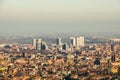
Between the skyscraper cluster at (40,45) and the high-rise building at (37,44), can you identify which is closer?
the skyscraper cluster at (40,45)

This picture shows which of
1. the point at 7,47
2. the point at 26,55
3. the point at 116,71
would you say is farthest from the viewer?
the point at 7,47

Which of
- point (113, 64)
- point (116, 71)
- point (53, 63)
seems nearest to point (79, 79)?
point (116, 71)

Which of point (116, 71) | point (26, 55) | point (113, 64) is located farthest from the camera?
point (26, 55)

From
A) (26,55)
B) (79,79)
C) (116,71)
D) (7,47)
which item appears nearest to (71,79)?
(79,79)

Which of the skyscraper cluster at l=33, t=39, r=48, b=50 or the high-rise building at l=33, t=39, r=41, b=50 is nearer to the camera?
the skyscraper cluster at l=33, t=39, r=48, b=50

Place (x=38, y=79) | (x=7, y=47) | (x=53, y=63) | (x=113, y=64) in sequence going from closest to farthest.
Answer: (x=38, y=79), (x=113, y=64), (x=53, y=63), (x=7, y=47)

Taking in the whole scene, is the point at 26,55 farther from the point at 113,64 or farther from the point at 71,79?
the point at 71,79

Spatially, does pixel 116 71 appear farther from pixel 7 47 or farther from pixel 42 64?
pixel 7 47

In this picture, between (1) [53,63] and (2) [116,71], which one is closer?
(2) [116,71]

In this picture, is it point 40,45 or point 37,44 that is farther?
point 37,44
